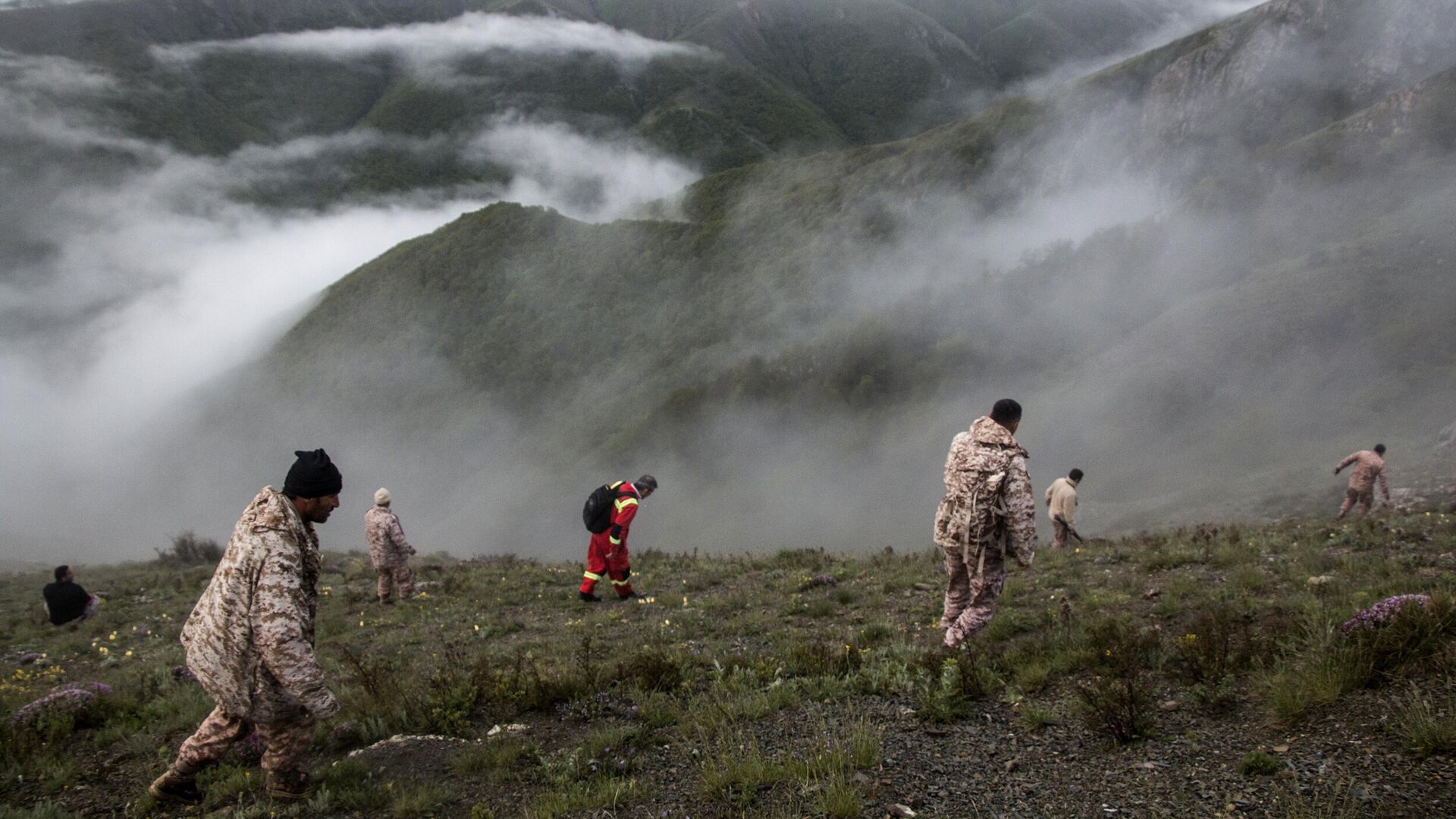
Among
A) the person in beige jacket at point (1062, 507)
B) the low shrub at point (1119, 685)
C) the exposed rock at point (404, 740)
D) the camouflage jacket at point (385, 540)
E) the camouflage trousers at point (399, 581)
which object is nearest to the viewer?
the low shrub at point (1119, 685)

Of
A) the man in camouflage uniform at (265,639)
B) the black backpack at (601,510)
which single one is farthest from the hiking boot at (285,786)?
the black backpack at (601,510)

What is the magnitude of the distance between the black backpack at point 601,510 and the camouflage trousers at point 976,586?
6029 mm

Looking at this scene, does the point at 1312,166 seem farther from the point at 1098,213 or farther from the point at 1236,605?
the point at 1236,605

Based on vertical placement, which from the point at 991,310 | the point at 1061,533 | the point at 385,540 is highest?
the point at 991,310

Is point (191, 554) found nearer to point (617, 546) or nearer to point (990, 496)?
point (617, 546)

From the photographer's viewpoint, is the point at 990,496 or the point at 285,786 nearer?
the point at 285,786

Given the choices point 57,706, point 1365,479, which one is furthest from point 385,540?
point 1365,479

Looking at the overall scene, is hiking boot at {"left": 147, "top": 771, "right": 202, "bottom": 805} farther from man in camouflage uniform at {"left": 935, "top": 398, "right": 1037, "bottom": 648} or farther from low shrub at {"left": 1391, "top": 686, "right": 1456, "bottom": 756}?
low shrub at {"left": 1391, "top": 686, "right": 1456, "bottom": 756}

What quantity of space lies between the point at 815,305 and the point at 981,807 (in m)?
63.4

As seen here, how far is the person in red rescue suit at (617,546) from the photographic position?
11.5 meters

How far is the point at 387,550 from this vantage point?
1316cm

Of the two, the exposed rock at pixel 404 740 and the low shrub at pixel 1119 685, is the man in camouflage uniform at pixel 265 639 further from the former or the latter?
the low shrub at pixel 1119 685

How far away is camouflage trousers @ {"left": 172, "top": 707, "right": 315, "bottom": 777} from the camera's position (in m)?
4.66

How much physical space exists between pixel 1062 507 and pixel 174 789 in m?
13.7
